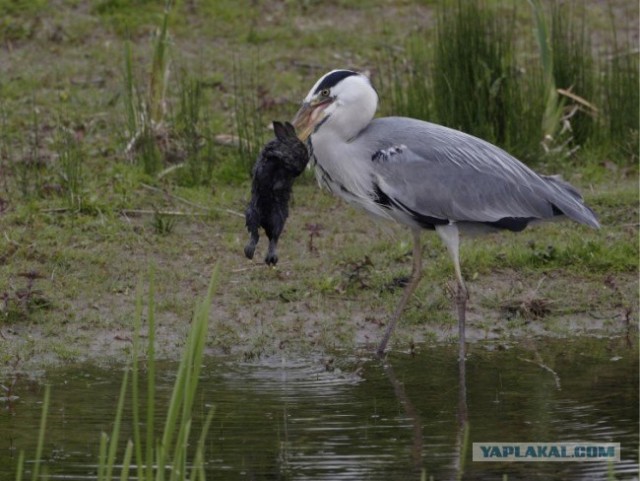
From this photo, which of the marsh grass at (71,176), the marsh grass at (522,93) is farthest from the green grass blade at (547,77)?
the marsh grass at (71,176)

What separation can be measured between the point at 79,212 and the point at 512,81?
9.98 ft

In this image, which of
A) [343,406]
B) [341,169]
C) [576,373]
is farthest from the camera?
[341,169]

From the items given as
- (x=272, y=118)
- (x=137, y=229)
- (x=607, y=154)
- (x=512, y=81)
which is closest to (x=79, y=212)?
(x=137, y=229)

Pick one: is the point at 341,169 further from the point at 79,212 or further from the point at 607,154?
the point at 607,154

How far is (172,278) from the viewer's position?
291 inches

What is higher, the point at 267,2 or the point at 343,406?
the point at 267,2

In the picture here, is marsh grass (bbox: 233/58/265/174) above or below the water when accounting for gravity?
above

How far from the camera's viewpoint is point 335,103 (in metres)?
6.44

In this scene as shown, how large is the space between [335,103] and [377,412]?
1.70m

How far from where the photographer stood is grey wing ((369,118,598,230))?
642 centimetres

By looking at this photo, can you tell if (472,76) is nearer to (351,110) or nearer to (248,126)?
(248,126)

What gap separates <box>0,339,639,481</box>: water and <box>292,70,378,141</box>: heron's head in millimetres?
1119

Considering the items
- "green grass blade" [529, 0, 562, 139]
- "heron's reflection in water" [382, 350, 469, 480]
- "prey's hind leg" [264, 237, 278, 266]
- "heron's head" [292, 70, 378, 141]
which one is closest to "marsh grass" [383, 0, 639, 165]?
"green grass blade" [529, 0, 562, 139]

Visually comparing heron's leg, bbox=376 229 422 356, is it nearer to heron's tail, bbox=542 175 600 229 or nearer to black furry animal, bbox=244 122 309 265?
heron's tail, bbox=542 175 600 229
